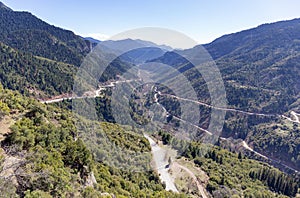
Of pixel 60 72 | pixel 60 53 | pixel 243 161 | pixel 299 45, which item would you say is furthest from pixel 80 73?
pixel 299 45

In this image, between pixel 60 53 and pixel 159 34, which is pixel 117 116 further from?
pixel 60 53

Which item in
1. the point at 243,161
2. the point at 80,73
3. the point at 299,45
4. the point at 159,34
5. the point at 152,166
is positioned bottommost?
the point at 243,161

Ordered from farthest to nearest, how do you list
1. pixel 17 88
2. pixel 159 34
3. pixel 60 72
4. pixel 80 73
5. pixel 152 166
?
pixel 80 73
pixel 60 72
pixel 17 88
pixel 159 34
pixel 152 166

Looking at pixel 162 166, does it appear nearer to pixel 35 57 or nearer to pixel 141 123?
pixel 141 123

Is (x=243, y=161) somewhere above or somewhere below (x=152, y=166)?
below

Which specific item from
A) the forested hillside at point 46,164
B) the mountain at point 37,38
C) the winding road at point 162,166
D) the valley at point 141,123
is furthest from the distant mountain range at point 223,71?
the forested hillside at point 46,164

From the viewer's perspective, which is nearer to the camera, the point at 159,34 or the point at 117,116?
the point at 159,34

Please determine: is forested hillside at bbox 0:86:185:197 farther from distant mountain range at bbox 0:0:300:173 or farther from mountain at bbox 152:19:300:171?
mountain at bbox 152:19:300:171

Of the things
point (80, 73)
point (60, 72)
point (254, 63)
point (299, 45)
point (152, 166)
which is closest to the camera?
point (152, 166)

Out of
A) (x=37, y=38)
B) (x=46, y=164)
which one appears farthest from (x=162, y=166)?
(x=37, y=38)
